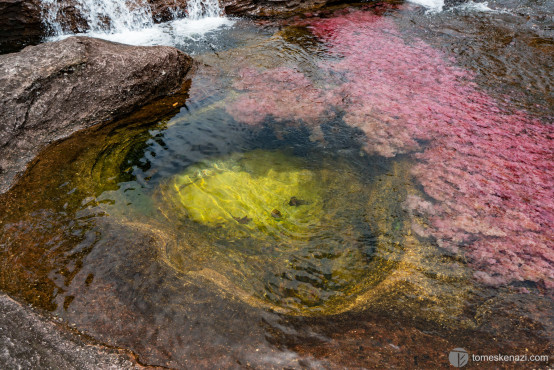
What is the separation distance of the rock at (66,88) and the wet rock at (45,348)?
2243 millimetres

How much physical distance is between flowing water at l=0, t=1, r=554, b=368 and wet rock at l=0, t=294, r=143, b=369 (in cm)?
12

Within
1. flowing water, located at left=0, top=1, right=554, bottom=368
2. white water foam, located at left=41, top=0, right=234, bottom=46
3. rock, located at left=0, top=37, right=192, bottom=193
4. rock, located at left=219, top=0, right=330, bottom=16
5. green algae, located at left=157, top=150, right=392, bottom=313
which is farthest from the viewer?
rock, located at left=219, top=0, right=330, bottom=16

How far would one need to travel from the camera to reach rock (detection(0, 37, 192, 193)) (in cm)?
501

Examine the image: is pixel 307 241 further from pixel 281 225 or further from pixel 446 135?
pixel 446 135

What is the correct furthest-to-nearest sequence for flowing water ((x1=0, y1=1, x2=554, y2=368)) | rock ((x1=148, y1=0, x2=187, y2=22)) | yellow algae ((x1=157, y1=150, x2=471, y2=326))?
rock ((x1=148, y1=0, x2=187, y2=22)) < yellow algae ((x1=157, y1=150, x2=471, y2=326)) < flowing water ((x1=0, y1=1, x2=554, y2=368))

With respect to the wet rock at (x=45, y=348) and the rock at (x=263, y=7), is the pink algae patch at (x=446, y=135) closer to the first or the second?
the rock at (x=263, y=7)

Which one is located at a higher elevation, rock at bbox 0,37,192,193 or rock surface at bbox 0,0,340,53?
rock surface at bbox 0,0,340,53

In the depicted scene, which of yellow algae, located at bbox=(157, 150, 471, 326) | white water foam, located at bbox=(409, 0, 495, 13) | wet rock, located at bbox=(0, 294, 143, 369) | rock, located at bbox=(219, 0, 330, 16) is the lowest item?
yellow algae, located at bbox=(157, 150, 471, 326)

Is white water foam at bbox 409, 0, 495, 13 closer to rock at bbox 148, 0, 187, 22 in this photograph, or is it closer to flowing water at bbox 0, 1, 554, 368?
flowing water at bbox 0, 1, 554, 368

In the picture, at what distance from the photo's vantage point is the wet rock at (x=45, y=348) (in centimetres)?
267

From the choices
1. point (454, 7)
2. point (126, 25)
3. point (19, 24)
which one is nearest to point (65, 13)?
point (19, 24)

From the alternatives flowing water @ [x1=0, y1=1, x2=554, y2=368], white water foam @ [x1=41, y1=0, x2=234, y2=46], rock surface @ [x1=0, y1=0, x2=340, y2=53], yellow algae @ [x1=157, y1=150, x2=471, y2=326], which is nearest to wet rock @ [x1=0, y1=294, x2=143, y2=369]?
flowing water @ [x1=0, y1=1, x2=554, y2=368]

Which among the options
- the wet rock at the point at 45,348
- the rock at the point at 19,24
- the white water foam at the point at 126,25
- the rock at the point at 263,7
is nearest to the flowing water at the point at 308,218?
the wet rock at the point at 45,348

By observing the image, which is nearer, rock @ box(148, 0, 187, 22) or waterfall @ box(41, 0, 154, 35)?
waterfall @ box(41, 0, 154, 35)
